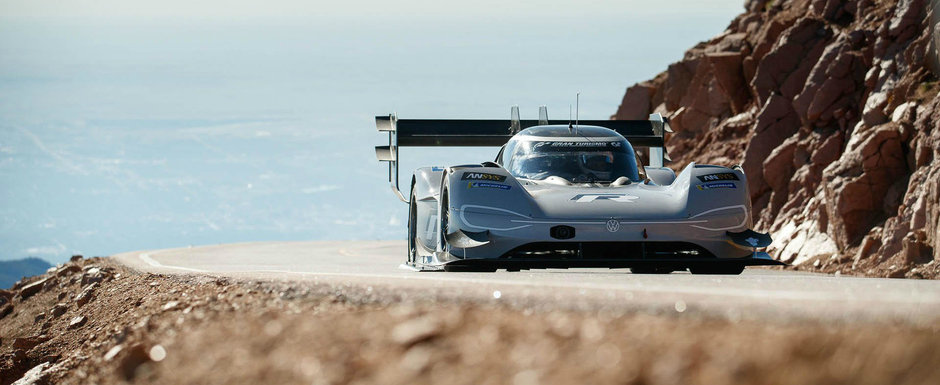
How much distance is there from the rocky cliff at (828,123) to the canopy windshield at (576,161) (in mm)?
7106

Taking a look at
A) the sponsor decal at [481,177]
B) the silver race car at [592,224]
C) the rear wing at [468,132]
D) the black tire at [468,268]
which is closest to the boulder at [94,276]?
the rear wing at [468,132]

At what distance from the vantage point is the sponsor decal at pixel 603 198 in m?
11.2

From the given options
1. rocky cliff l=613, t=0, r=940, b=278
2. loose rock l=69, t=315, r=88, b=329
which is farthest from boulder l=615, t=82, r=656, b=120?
loose rock l=69, t=315, r=88, b=329

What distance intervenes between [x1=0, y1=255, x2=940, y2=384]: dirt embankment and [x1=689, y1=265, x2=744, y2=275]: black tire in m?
5.97

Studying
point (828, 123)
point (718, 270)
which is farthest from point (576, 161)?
point (828, 123)

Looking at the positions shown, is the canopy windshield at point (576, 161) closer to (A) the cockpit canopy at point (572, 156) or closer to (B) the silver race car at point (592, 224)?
(A) the cockpit canopy at point (572, 156)

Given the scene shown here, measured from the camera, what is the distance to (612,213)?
428 inches

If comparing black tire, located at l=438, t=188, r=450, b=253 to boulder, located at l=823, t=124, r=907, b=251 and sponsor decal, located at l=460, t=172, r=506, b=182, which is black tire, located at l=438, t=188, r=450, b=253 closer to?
sponsor decal, located at l=460, t=172, r=506, b=182

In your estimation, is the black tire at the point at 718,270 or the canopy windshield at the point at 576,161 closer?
the black tire at the point at 718,270

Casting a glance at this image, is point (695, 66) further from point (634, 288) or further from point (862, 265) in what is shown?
point (634, 288)

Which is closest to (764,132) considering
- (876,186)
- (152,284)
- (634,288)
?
Result: (876,186)

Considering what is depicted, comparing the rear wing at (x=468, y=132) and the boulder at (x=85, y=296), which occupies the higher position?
the rear wing at (x=468, y=132)

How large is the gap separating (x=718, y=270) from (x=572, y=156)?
7.87ft

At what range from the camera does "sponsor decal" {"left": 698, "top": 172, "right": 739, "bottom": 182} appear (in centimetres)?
1146
